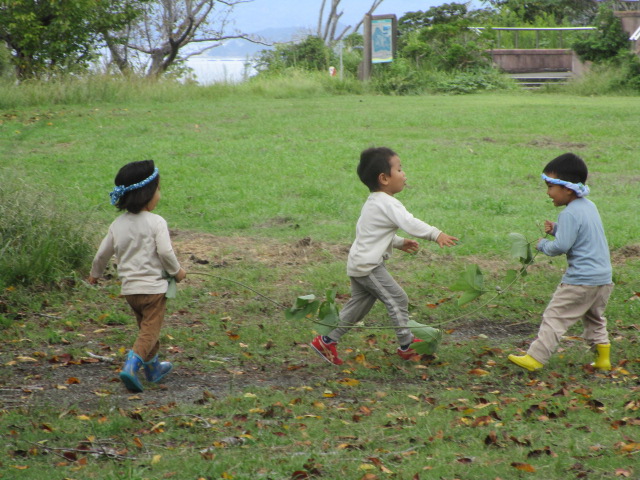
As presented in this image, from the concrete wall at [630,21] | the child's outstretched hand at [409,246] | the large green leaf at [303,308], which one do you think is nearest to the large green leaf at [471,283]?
the child's outstretched hand at [409,246]

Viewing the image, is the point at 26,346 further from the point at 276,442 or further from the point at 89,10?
the point at 89,10

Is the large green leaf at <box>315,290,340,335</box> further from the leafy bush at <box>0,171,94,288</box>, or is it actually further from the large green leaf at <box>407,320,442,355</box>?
the leafy bush at <box>0,171,94,288</box>

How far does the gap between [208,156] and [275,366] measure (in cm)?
794

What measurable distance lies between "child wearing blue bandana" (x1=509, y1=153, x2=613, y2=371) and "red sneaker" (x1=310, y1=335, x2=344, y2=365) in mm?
1229

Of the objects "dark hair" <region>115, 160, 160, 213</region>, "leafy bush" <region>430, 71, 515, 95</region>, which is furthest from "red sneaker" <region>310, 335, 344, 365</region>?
"leafy bush" <region>430, 71, 515, 95</region>

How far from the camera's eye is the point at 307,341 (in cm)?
652

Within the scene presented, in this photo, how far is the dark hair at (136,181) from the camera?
5.25 m

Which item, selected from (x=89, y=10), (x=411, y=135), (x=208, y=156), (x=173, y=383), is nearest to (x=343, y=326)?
(x=173, y=383)

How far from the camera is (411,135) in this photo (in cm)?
1536

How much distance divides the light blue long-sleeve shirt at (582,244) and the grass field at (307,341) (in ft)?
2.20

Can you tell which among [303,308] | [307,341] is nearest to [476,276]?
[303,308]

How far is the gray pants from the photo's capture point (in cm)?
575

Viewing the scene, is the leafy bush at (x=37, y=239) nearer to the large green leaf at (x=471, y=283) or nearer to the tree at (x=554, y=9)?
the large green leaf at (x=471, y=283)

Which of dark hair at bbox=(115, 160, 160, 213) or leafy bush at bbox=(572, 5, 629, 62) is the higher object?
leafy bush at bbox=(572, 5, 629, 62)
